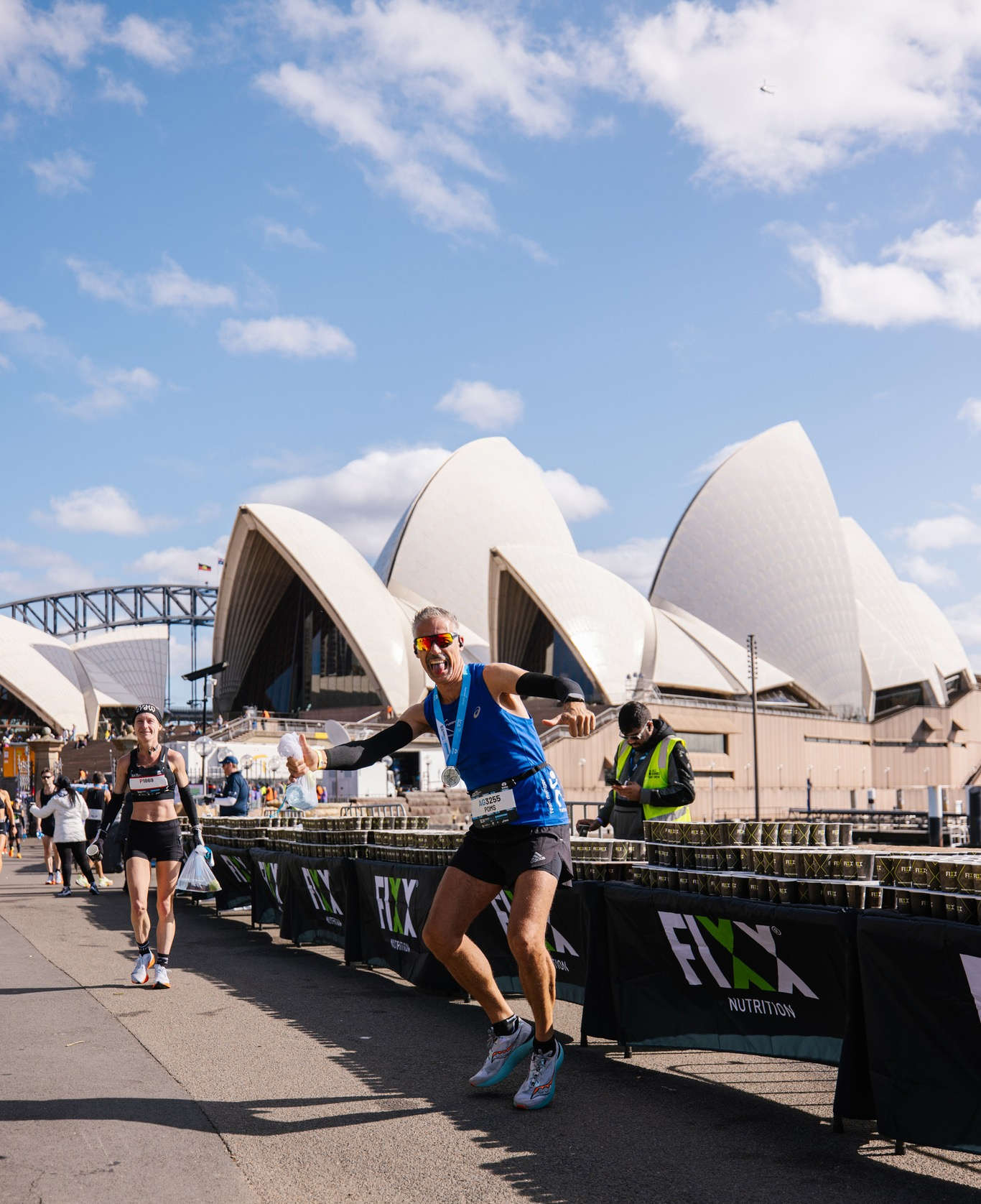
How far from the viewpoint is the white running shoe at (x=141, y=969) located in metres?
6.25

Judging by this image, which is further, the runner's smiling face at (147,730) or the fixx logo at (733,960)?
the runner's smiling face at (147,730)

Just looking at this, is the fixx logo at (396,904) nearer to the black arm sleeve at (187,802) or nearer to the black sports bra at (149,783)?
the black arm sleeve at (187,802)

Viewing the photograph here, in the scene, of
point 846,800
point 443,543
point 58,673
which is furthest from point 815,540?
point 58,673

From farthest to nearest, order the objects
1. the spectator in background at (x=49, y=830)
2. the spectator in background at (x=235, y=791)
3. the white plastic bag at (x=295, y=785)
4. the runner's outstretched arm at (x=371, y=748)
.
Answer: the spectator in background at (x=49, y=830)
the spectator in background at (x=235, y=791)
the white plastic bag at (x=295, y=785)
the runner's outstretched arm at (x=371, y=748)

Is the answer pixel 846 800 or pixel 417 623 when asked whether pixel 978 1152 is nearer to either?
pixel 417 623

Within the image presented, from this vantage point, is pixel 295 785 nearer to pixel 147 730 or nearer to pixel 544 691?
pixel 147 730

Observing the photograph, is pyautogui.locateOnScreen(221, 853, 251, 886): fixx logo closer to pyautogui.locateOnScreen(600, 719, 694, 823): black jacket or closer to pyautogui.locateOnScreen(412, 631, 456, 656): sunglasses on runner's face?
pyautogui.locateOnScreen(600, 719, 694, 823): black jacket

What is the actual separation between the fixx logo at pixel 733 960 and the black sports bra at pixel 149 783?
361 cm

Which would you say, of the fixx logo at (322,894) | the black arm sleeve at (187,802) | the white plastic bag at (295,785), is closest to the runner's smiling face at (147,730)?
the black arm sleeve at (187,802)

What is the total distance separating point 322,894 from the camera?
7391 mm

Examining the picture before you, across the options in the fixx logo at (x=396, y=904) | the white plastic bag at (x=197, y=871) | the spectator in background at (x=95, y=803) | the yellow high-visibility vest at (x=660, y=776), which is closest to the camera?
the yellow high-visibility vest at (x=660, y=776)

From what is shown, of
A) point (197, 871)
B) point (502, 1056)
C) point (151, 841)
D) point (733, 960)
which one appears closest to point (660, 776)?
point (733, 960)

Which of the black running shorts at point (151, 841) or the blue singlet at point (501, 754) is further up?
the blue singlet at point (501, 754)

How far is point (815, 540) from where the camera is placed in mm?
48656
